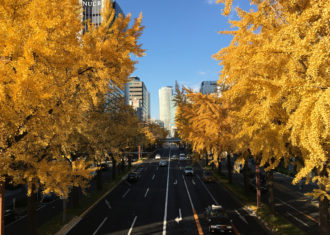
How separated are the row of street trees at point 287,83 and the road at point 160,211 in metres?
6.60

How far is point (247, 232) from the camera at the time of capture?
13.7 m

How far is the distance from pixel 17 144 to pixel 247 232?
1304 centimetres

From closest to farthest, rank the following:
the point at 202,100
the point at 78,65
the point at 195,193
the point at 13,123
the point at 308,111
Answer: the point at 308,111
the point at 13,123
the point at 78,65
the point at 202,100
the point at 195,193

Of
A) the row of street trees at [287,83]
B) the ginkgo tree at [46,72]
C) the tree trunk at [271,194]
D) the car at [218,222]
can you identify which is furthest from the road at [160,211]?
the ginkgo tree at [46,72]

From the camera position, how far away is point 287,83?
5.85m

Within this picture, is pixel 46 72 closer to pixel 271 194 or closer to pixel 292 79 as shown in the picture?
pixel 292 79

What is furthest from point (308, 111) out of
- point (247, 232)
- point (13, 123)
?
point (247, 232)

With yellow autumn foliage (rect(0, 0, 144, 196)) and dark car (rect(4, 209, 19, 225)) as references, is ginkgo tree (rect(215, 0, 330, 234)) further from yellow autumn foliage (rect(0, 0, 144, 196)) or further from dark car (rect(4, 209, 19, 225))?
dark car (rect(4, 209, 19, 225))

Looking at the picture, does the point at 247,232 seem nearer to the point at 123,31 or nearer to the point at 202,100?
the point at 202,100

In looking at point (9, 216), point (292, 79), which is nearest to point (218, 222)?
point (292, 79)

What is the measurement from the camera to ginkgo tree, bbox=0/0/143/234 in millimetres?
6332

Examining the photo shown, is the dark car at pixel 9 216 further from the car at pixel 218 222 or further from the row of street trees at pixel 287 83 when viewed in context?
the row of street trees at pixel 287 83

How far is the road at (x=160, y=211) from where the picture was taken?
14.4 metres

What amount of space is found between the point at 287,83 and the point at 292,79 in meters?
0.63
